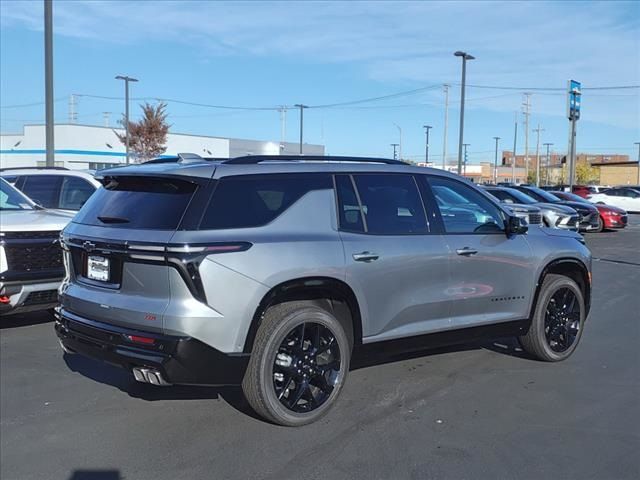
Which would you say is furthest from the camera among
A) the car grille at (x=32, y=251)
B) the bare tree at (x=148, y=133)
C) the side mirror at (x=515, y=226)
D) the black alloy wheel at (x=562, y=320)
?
the bare tree at (x=148, y=133)

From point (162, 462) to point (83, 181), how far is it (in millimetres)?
6445

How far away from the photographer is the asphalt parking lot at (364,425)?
384 cm

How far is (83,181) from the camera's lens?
9.38m

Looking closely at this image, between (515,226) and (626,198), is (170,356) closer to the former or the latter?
(515,226)

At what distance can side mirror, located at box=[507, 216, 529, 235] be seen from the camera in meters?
5.58

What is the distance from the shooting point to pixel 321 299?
4578 millimetres

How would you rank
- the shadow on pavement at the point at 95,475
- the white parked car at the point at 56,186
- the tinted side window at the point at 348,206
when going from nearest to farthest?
the shadow on pavement at the point at 95,475
the tinted side window at the point at 348,206
the white parked car at the point at 56,186

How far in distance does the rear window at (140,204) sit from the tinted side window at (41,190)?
5.03 meters

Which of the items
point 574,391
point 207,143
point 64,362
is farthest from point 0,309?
point 207,143

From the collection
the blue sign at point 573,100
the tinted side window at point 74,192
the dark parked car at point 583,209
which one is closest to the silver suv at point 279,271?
the tinted side window at point 74,192

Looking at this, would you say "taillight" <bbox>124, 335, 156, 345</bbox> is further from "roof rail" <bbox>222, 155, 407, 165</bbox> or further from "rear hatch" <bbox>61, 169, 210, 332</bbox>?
"roof rail" <bbox>222, 155, 407, 165</bbox>

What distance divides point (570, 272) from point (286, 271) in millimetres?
3471

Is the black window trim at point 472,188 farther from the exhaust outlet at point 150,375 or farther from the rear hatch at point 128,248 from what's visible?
the exhaust outlet at point 150,375

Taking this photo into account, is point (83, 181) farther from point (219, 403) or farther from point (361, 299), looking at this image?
point (361, 299)
